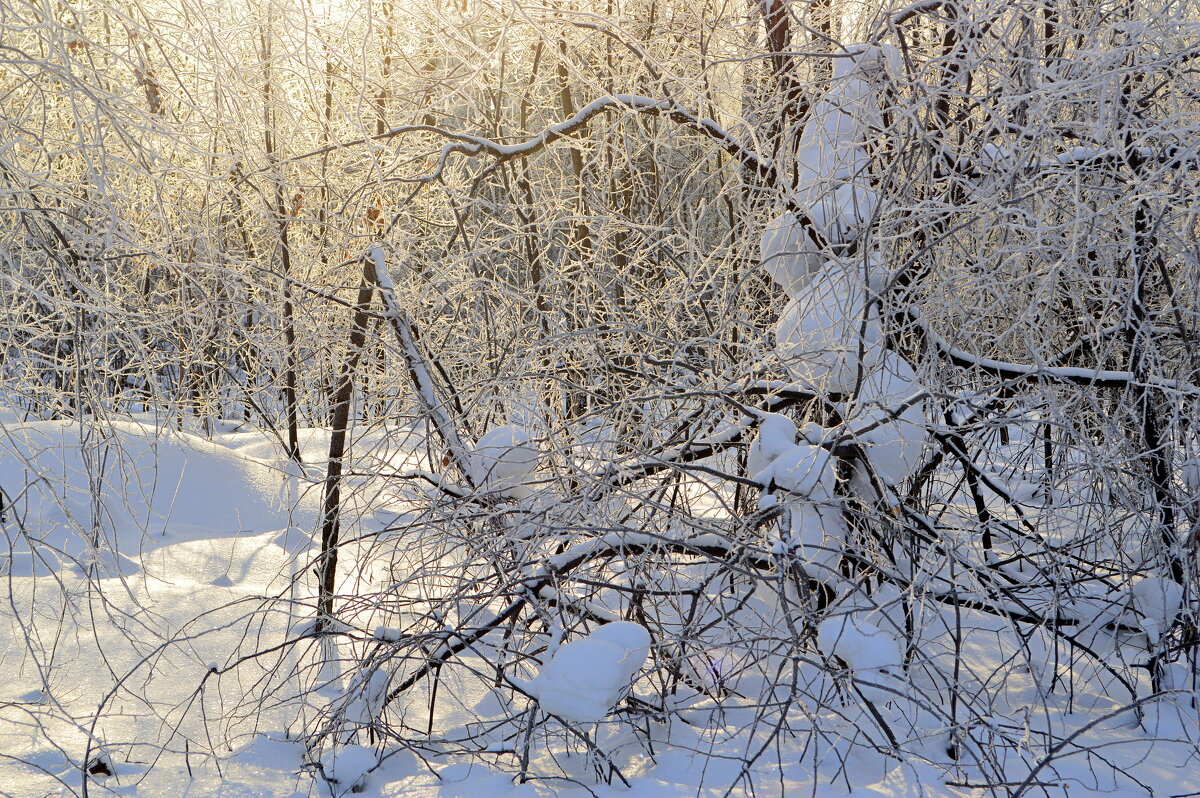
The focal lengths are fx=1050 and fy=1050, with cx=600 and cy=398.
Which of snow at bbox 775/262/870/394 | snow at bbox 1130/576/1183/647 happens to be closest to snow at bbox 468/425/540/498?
snow at bbox 775/262/870/394

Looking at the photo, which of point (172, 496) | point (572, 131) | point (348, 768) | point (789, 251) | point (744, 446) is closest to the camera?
point (348, 768)

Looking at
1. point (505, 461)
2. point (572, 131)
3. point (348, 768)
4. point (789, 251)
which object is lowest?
point (348, 768)

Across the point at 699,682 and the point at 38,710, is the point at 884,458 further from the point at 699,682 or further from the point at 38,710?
the point at 38,710

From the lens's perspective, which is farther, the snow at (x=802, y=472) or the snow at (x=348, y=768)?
the snow at (x=802, y=472)

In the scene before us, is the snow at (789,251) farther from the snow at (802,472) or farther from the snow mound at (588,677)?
the snow mound at (588,677)

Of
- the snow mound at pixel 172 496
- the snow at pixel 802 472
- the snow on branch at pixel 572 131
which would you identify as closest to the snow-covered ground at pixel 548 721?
the snow at pixel 802 472

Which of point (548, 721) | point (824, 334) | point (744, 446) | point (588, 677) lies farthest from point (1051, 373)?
point (548, 721)

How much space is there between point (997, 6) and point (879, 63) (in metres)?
0.35

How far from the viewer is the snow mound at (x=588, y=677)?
244 cm

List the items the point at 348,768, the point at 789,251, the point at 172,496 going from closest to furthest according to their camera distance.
Result: the point at 348,768, the point at 789,251, the point at 172,496

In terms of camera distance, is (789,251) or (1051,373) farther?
(789,251)

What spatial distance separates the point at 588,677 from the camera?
2453 mm

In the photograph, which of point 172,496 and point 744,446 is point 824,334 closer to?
point 744,446

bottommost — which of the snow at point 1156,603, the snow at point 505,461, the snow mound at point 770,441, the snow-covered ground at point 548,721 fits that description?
the snow-covered ground at point 548,721
